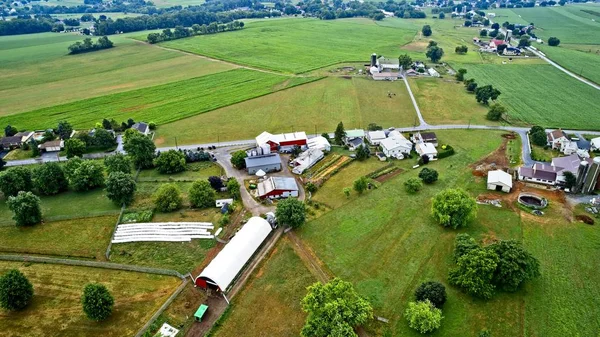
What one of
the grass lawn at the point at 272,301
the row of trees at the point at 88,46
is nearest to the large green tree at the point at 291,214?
the grass lawn at the point at 272,301

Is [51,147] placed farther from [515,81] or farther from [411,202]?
[515,81]

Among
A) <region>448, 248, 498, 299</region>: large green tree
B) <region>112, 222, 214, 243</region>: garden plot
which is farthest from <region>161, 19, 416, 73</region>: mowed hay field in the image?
<region>448, 248, 498, 299</region>: large green tree

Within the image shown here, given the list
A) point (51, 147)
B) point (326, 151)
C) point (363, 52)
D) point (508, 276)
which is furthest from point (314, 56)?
point (508, 276)

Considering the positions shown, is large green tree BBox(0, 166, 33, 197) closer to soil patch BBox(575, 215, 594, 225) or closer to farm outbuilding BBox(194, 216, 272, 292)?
farm outbuilding BBox(194, 216, 272, 292)

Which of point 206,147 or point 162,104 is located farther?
point 162,104

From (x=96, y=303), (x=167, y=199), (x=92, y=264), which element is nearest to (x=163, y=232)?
(x=167, y=199)

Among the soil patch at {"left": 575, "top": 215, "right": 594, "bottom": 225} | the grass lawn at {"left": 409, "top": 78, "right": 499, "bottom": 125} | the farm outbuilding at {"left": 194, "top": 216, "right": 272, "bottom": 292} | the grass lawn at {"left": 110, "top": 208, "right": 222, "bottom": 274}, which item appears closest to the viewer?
the farm outbuilding at {"left": 194, "top": 216, "right": 272, "bottom": 292}
